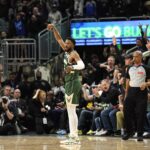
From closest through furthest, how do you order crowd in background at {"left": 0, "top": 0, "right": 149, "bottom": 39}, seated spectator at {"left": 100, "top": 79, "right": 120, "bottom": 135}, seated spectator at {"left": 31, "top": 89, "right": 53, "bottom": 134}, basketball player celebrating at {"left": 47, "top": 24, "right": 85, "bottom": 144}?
basketball player celebrating at {"left": 47, "top": 24, "right": 85, "bottom": 144} < seated spectator at {"left": 100, "top": 79, "right": 120, "bottom": 135} < seated spectator at {"left": 31, "top": 89, "right": 53, "bottom": 134} < crowd in background at {"left": 0, "top": 0, "right": 149, "bottom": 39}

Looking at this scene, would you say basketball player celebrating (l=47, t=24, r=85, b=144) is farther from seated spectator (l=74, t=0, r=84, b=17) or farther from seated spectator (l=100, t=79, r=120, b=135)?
seated spectator (l=74, t=0, r=84, b=17)

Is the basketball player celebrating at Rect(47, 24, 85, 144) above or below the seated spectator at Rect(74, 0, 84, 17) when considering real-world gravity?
below

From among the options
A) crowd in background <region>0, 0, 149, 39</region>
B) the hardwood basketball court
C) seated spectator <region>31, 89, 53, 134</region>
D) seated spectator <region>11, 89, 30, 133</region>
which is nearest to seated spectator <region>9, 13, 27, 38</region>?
crowd in background <region>0, 0, 149, 39</region>

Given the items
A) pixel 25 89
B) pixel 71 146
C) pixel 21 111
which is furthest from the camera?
pixel 25 89

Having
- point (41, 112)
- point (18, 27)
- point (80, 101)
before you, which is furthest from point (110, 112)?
point (18, 27)

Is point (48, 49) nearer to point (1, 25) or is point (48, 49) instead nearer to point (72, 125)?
point (1, 25)

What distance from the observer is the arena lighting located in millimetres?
19547

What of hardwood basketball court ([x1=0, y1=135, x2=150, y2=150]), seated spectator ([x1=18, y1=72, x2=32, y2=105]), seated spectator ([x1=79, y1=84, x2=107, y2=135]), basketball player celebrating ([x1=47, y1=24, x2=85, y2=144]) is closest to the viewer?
hardwood basketball court ([x1=0, y1=135, x2=150, y2=150])

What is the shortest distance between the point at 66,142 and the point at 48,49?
834 centimetres

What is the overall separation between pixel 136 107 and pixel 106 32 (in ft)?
26.7

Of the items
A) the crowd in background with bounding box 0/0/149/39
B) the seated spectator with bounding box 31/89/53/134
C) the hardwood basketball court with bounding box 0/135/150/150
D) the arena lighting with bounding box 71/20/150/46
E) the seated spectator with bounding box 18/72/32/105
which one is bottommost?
the hardwood basketball court with bounding box 0/135/150/150

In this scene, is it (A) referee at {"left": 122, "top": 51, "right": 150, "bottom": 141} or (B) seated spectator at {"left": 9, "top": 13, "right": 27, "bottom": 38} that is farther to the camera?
Result: (B) seated spectator at {"left": 9, "top": 13, "right": 27, "bottom": 38}

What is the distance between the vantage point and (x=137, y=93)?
11852 mm

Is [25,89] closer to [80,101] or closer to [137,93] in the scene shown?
[80,101]
